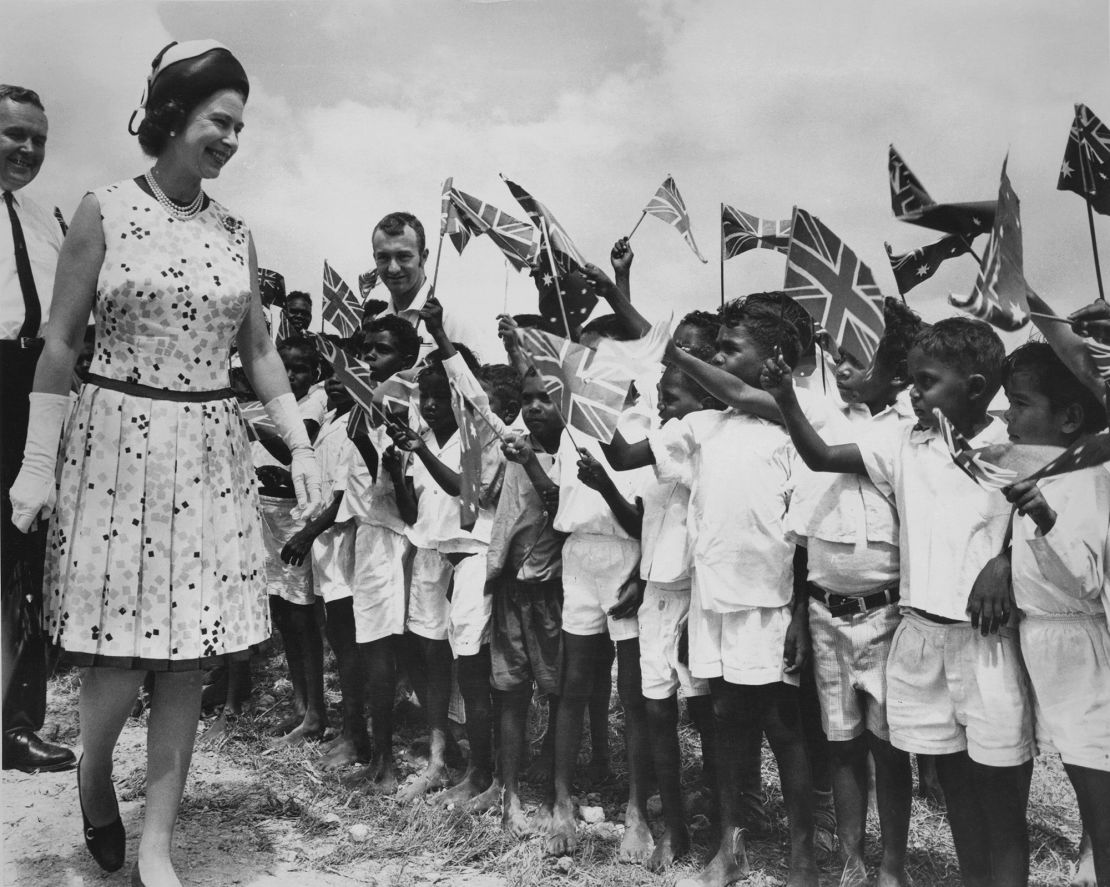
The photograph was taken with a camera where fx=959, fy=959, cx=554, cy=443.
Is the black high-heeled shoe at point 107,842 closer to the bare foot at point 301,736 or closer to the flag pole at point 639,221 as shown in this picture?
the bare foot at point 301,736

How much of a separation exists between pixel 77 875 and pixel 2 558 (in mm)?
1095

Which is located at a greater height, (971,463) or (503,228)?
(503,228)

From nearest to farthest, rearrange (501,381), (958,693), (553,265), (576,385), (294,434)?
(958,693), (294,434), (576,385), (553,265), (501,381)

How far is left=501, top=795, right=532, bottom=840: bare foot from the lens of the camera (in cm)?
347

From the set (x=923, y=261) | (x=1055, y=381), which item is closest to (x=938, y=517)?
(x=1055, y=381)

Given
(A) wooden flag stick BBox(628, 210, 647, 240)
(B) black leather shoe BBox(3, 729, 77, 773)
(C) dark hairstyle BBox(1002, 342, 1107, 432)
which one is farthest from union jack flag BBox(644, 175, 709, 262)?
(B) black leather shoe BBox(3, 729, 77, 773)

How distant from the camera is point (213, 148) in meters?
2.89

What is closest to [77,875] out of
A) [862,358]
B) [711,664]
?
[711,664]

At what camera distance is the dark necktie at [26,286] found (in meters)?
3.48

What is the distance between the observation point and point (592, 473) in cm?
334

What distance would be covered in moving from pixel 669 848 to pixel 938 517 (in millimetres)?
1437

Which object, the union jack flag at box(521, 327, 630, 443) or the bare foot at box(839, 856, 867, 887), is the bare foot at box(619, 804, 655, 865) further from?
the union jack flag at box(521, 327, 630, 443)

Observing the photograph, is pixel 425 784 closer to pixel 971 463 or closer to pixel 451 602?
pixel 451 602

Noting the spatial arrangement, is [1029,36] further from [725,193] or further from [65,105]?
[65,105]
